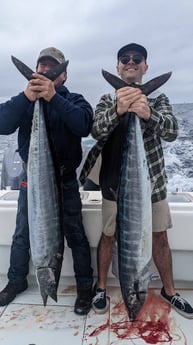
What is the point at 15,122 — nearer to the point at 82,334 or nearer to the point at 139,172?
the point at 139,172

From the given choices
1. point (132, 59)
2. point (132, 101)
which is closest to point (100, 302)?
point (132, 101)

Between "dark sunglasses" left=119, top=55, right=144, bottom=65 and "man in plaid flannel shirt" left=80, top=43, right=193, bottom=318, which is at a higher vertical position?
"dark sunglasses" left=119, top=55, right=144, bottom=65

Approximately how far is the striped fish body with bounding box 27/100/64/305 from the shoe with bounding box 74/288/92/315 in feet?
1.86

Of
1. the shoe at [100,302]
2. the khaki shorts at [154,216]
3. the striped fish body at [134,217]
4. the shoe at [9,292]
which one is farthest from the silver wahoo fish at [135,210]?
the shoe at [9,292]

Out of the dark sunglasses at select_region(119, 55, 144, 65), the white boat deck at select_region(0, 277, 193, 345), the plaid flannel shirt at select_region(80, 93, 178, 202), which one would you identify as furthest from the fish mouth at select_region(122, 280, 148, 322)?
the dark sunglasses at select_region(119, 55, 144, 65)

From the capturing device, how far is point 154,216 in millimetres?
2416

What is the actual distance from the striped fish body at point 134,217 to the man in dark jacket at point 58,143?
371mm

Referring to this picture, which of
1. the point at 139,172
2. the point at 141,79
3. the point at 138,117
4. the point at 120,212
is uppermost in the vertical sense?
the point at 141,79

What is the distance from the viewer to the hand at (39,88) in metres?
1.83

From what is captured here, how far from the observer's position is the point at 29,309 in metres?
2.55

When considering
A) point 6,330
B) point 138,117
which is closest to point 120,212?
point 138,117

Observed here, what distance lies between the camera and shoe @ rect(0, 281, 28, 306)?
2.59 meters

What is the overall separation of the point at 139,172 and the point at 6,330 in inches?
54.0

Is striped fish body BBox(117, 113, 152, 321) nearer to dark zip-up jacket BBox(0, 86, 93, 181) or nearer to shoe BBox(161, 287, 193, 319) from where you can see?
dark zip-up jacket BBox(0, 86, 93, 181)
